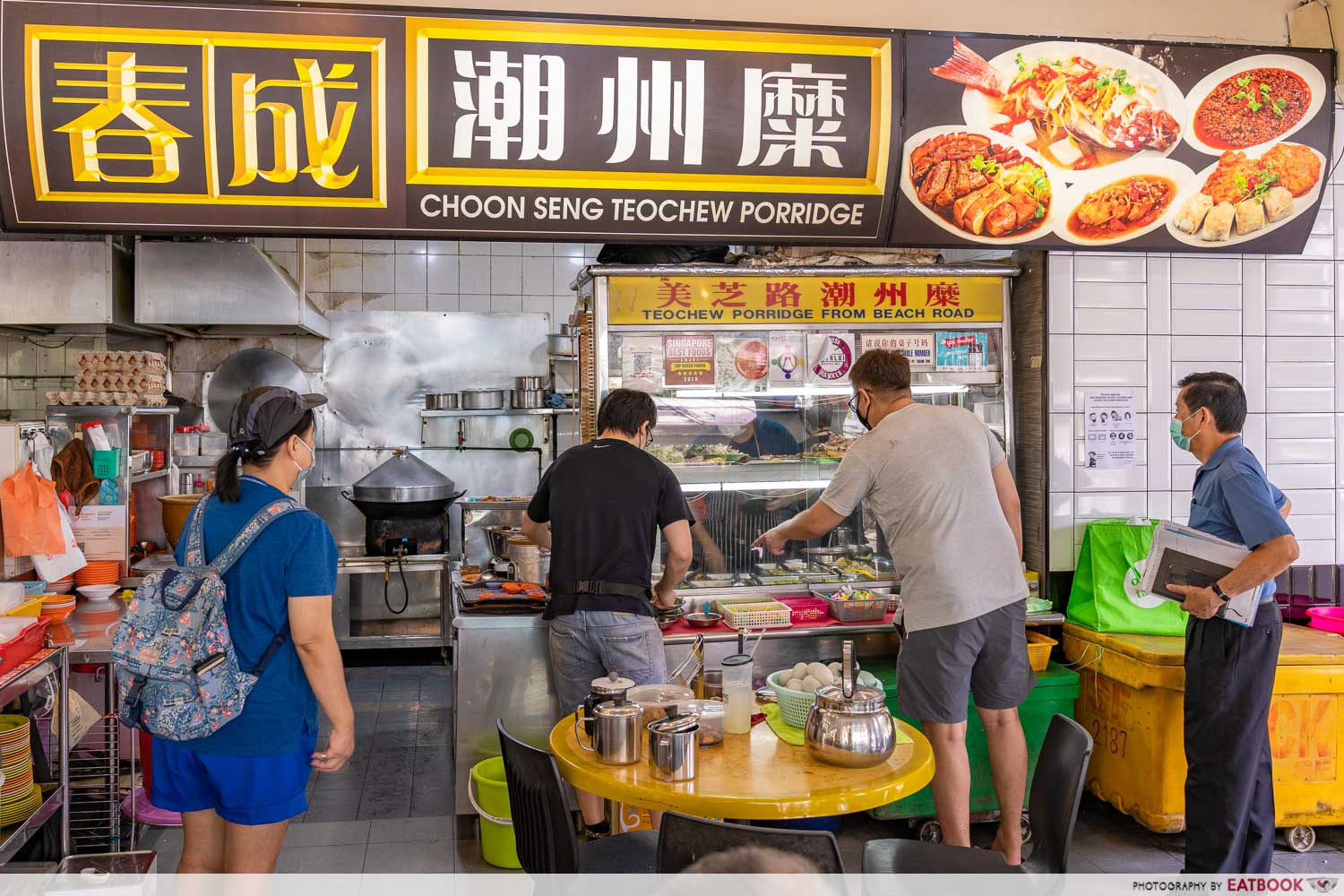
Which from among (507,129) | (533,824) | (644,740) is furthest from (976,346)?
(533,824)

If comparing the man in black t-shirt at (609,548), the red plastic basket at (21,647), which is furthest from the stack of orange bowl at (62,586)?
the man in black t-shirt at (609,548)

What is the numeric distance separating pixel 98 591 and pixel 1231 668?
186 inches

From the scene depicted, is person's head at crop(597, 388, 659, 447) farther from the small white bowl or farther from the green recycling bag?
the small white bowl

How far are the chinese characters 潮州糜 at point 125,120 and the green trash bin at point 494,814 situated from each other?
8.45 feet

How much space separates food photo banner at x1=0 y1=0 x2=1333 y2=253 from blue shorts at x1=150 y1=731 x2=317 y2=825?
1.90 meters

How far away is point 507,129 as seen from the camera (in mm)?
3654

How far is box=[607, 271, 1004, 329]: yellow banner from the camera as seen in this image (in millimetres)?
4871

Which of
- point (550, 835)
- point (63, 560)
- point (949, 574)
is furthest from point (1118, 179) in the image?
point (63, 560)

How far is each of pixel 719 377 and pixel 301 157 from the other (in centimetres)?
227

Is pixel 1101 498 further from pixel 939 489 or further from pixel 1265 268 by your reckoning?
pixel 939 489

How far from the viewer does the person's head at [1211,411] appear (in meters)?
3.62

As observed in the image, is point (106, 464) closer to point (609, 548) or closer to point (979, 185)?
point (609, 548)

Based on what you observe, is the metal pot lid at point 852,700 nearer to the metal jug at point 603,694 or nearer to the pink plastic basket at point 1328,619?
the metal jug at point 603,694

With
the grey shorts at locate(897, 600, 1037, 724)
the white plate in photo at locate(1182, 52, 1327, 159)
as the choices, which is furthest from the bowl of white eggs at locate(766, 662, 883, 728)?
the white plate in photo at locate(1182, 52, 1327, 159)
